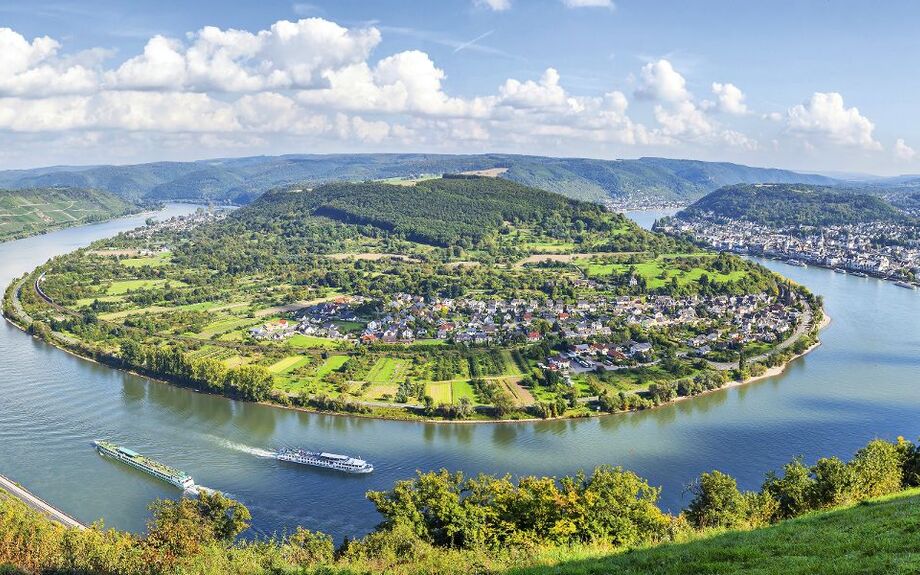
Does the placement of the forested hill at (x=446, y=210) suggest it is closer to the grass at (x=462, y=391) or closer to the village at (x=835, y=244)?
the village at (x=835, y=244)

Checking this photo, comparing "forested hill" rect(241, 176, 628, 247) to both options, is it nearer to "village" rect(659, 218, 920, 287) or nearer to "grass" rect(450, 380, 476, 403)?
"village" rect(659, 218, 920, 287)

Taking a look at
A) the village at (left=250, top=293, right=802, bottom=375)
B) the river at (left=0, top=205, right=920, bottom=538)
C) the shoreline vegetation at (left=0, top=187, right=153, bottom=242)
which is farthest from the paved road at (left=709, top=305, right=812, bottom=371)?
the shoreline vegetation at (left=0, top=187, right=153, bottom=242)

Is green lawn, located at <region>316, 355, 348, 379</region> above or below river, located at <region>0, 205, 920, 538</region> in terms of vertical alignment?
above

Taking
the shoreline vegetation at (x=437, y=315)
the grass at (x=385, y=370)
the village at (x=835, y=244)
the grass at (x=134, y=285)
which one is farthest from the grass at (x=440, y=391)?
the village at (x=835, y=244)

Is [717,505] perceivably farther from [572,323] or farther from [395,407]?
[572,323]

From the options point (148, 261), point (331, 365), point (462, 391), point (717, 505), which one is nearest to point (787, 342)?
point (462, 391)

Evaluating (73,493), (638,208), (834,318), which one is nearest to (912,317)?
(834,318)

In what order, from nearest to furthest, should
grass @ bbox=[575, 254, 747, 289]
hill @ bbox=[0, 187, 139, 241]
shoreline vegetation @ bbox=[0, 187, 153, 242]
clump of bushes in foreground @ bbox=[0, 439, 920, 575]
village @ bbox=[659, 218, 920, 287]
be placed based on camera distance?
clump of bushes in foreground @ bbox=[0, 439, 920, 575]
grass @ bbox=[575, 254, 747, 289]
village @ bbox=[659, 218, 920, 287]
shoreline vegetation @ bbox=[0, 187, 153, 242]
hill @ bbox=[0, 187, 139, 241]
